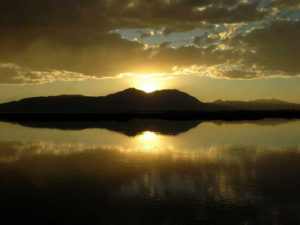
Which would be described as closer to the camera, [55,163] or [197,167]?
[197,167]

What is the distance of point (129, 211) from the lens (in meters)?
15.6

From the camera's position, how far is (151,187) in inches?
791

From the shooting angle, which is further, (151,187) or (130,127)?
(130,127)

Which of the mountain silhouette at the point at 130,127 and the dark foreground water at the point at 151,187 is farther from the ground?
the mountain silhouette at the point at 130,127

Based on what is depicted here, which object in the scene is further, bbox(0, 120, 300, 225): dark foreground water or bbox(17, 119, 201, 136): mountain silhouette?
bbox(17, 119, 201, 136): mountain silhouette

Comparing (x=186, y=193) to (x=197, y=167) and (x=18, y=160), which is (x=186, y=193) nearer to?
(x=197, y=167)

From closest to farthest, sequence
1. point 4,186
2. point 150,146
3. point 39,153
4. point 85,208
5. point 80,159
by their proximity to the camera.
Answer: point 85,208
point 4,186
point 80,159
point 39,153
point 150,146

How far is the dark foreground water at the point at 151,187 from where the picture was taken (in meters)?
15.0

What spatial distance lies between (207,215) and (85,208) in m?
5.52

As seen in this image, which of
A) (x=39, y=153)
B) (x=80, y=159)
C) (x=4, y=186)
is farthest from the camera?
(x=39, y=153)

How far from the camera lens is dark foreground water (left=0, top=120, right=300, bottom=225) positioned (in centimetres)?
1503

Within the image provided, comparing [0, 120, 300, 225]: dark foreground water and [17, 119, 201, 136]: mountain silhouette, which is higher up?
[17, 119, 201, 136]: mountain silhouette

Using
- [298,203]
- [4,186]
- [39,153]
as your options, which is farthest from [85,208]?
[39,153]

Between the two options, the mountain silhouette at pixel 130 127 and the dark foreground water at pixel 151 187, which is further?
the mountain silhouette at pixel 130 127
